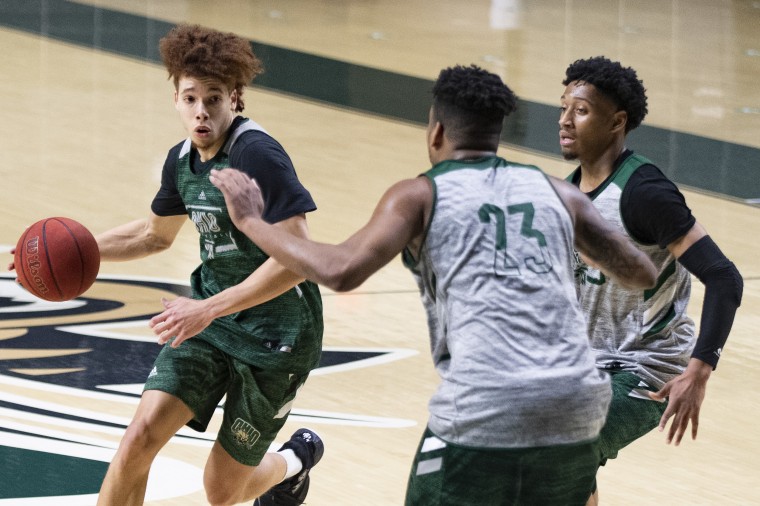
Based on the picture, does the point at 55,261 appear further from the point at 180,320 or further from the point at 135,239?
the point at 180,320

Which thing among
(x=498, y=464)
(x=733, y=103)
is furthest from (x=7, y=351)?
(x=733, y=103)

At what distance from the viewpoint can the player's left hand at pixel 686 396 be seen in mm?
3555

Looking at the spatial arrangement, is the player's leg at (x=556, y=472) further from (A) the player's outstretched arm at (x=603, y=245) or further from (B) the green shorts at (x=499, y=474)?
(A) the player's outstretched arm at (x=603, y=245)

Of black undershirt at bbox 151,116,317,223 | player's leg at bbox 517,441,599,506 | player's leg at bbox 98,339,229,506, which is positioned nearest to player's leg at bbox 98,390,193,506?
player's leg at bbox 98,339,229,506

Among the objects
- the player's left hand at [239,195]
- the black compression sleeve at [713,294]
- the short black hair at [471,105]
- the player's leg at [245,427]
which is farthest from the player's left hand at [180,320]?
the black compression sleeve at [713,294]

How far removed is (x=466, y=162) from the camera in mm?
3025

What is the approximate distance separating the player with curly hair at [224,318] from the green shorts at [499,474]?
36.8 inches

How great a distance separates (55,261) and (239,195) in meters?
1.24

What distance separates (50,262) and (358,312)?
2716 mm

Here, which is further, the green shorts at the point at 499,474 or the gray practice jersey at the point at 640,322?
the gray practice jersey at the point at 640,322

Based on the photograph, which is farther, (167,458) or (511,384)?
(167,458)

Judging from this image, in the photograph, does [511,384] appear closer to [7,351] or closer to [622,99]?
[622,99]

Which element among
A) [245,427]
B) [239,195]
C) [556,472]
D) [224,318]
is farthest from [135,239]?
[556,472]

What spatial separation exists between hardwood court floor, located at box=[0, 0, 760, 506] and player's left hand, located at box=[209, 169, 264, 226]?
1711 millimetres
